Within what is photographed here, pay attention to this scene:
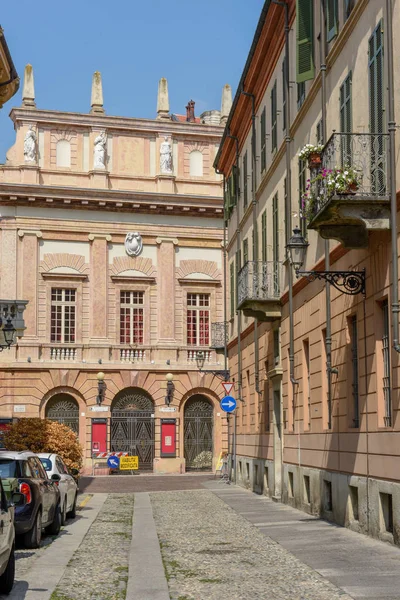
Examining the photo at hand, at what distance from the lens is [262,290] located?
1019 inches

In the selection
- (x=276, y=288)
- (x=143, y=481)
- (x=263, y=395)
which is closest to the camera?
(x=276, y=288)

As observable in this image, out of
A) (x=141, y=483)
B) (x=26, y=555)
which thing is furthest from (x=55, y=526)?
(x=141, y=483)

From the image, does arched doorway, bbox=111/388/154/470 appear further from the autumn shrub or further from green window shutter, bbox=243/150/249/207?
the autumn shrub

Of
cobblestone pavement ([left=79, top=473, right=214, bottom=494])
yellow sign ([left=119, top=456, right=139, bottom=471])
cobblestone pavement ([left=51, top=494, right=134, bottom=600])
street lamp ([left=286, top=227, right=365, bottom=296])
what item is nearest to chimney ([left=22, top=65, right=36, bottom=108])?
yellow sign ([left=119, top=456, right=139, bottom=471])

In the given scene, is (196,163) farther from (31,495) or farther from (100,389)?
(31,495)

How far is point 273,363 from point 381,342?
1165cm

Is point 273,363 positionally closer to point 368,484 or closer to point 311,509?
point 311,509

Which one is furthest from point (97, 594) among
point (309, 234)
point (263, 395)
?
point (263, 395)

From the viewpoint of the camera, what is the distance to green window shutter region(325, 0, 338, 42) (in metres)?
18.6

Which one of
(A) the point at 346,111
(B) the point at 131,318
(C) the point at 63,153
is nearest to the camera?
(A) the point at 346,111

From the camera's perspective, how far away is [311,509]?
21.3 metres

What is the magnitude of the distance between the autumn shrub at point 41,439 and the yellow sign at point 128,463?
19.9m

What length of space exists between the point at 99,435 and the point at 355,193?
34804mm

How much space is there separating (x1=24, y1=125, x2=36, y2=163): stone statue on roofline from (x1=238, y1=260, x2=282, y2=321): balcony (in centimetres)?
2455
